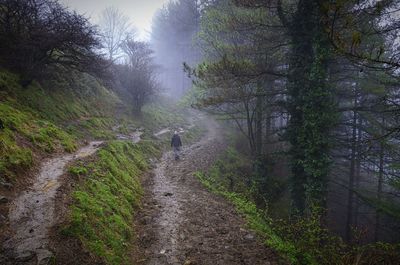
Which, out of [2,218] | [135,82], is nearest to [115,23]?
[135,82]

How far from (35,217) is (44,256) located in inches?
54.9

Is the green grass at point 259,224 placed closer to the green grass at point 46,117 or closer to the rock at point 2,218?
the rock at point 2,218

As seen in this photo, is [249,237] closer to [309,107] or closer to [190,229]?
[190,229]

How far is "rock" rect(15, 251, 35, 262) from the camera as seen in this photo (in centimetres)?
482

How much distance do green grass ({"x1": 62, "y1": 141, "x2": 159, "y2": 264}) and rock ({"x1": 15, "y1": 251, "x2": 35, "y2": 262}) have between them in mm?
839

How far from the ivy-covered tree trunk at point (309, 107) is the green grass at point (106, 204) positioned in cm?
766

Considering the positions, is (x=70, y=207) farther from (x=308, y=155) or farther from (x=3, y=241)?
(x=308, y=155)

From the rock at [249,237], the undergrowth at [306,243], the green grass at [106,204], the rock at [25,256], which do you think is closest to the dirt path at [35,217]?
the rock at [25,256]

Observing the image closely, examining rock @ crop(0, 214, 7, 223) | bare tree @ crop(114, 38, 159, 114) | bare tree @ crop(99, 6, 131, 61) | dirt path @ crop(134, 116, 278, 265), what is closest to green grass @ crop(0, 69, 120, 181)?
rock @ crop(0, 214, 7, 223)

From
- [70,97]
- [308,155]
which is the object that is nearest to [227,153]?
[308,155]

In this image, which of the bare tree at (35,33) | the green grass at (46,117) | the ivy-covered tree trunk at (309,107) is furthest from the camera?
the bare tree at (35,33)

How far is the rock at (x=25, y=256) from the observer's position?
4818 mm

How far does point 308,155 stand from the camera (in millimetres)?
12414

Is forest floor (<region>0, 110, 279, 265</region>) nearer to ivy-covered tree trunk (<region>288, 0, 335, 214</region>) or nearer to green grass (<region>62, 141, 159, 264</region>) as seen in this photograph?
green grass (<region>62, 141, 159, 264</region>)
